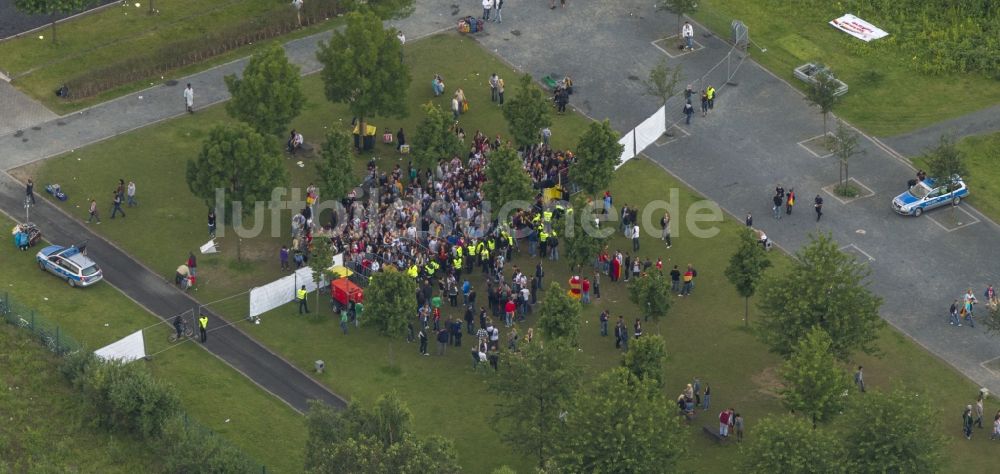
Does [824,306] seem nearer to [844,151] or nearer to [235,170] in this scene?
[844,151]

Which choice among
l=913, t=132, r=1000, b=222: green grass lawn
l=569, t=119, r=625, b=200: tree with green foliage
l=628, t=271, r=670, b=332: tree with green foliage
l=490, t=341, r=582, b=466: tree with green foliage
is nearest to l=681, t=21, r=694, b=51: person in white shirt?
l=913, t=132, r=1000, b=222: green grass lawn

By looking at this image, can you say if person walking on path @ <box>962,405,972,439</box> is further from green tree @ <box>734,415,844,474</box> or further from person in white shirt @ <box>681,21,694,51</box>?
person in white shirt @ <box>681,21,694,51</box>

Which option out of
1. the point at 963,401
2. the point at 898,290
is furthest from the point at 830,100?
the point at 963,401

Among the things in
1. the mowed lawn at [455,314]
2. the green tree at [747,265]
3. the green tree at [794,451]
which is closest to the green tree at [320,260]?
the mowed lawn at [455,314]

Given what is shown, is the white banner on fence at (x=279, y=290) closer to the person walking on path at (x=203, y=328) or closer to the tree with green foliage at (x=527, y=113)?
the person walking on path at (x=203, y=328)

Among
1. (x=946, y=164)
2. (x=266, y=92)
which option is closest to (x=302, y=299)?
(x=266, y=92)

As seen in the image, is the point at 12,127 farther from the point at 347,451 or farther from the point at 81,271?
the point at 347,451
